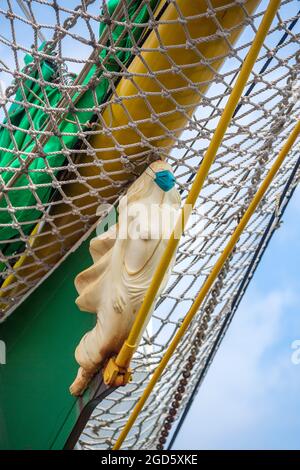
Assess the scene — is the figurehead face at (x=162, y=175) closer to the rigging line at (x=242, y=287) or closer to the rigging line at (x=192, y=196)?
the rigging line at (x=192, y=196)

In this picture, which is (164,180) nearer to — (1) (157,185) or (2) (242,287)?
(1) (157,185)

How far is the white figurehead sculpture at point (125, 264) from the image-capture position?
209 cm

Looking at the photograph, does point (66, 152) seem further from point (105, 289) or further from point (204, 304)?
point (204, 304)

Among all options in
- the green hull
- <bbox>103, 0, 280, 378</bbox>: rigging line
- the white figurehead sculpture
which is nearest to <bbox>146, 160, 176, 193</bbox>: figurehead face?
the white figurehead sculpture

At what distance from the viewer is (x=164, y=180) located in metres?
2.18

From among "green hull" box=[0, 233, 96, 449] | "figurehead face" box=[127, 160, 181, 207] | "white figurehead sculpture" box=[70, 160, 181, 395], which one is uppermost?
"figurehead face" box=[127, 160, 181, 207]

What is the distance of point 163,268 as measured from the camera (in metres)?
1.93

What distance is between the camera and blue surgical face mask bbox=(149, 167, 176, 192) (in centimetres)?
218

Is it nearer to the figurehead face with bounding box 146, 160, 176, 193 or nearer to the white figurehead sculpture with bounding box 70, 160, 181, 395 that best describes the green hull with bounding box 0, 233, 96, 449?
the white figurehead sculpture with bounding box 70, 160, 181, 395

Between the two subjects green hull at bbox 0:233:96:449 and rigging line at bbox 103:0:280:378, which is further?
green hull at bbox 0:233:96:449

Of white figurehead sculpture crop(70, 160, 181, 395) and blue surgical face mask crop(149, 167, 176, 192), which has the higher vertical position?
blue surgical face mask crop(149, 167, 176, 192)

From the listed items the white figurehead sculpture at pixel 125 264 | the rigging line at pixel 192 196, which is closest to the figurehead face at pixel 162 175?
the white figurehead sculpture at pixel 125 264

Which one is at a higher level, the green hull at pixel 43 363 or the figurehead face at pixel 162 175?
the figurehead face at pixel 162 175

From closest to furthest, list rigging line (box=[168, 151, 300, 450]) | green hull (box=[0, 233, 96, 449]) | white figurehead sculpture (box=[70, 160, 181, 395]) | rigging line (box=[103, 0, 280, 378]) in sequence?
rigging line (box=[103, 0, 280, 378]) → white figurehead sculpture (box=[70, 160, 181, 395]) → green hull (box=[0, 233, 96, 449]) → rigging line (box=[168, 151, 300, 450])
